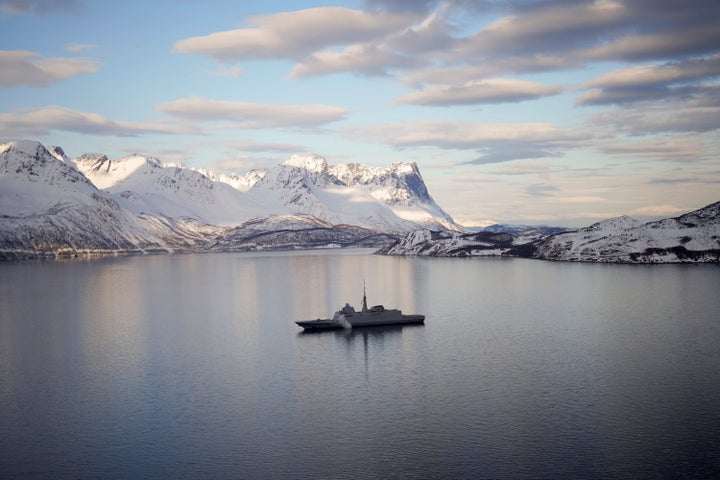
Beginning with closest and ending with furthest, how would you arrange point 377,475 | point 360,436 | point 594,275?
1. point 377,475
2. point 360,436
3. point 594,275

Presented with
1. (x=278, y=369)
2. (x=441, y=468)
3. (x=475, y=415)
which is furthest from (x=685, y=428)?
(x=278, y=369)

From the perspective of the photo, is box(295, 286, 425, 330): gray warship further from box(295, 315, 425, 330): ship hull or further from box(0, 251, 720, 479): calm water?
box(0, 251, 720, 479): calm water

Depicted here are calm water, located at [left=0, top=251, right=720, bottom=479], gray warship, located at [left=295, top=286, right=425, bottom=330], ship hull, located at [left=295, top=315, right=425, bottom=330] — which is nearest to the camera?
calm water, located at [left=0, top=251, right=720, bottom=479]

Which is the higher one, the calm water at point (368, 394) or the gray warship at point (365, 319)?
the gray warship at point (365, 319)

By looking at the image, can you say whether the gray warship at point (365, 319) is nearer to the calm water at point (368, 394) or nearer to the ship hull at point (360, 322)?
the ship hull at point (360, 322)

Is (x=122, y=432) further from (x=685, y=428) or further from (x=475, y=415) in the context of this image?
(x=685, y=428)

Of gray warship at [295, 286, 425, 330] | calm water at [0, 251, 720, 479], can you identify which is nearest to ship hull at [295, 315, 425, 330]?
gray warship at [295, 286, 425, 330]

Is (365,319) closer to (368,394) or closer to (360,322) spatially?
(360,322)

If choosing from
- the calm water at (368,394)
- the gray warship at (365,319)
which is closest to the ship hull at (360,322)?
the gray warship at (365,319)
